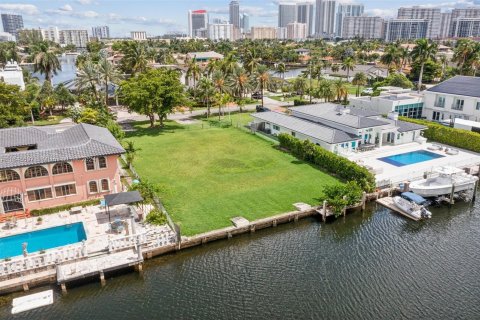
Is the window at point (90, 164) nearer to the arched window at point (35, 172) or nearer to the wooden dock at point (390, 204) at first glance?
the arched window at point (35, 172)

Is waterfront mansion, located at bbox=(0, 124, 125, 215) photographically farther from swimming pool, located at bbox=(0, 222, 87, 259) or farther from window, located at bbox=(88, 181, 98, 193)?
swimming pool, located at bbox=(0, 222, 87, 259)

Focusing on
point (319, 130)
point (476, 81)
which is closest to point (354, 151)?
point (319, 130)

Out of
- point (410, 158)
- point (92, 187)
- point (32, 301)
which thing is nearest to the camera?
point (32, 301)

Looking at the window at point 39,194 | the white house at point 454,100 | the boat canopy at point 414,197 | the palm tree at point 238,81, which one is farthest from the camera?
the palm tree at point 238,81

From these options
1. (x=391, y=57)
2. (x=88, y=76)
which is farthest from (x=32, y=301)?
(x=391, y=57)

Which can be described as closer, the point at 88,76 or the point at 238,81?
the point at 88,76

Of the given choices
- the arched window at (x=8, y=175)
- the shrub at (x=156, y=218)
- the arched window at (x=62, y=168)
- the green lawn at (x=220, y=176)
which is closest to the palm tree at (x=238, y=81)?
the green lawn at (x=220, y=176)

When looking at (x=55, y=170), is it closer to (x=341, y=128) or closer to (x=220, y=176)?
(x=220, y=176)
